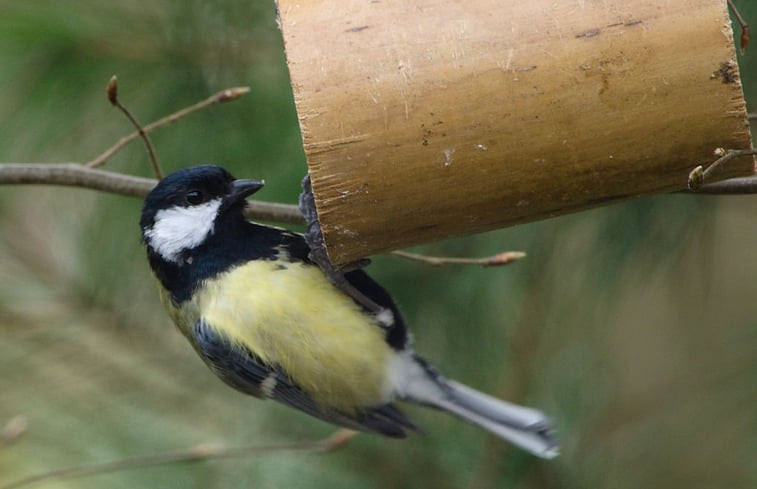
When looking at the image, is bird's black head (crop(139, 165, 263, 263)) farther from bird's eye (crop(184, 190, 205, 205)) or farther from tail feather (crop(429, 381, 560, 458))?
tail feather (crop(429, 381, 560, 458))

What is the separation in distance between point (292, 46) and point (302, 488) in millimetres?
884

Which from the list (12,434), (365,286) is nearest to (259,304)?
(365,286)

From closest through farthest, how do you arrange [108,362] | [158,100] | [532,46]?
[532,46], [158,100], [108,362]

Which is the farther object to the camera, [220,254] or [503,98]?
[220,254]

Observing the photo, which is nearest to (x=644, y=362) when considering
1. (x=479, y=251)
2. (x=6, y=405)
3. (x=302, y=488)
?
(x=479, y=251)

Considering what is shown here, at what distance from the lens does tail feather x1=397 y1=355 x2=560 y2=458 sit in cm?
138

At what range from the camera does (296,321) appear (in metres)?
1.22

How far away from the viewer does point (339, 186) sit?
0.85m

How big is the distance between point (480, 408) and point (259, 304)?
0.40 metres

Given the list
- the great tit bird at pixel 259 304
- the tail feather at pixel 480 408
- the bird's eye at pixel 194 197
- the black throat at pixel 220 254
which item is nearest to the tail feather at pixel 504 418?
the tail feather at pixel 480 408

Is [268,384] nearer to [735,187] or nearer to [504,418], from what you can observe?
[504,418]

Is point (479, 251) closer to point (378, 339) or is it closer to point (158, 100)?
point (378, 339)

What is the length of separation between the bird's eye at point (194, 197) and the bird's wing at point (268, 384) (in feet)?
0.51

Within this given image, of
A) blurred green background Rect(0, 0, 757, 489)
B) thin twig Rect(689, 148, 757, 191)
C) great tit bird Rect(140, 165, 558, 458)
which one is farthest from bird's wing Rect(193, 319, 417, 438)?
thin twig Rect(689, 148, 757, 191)
